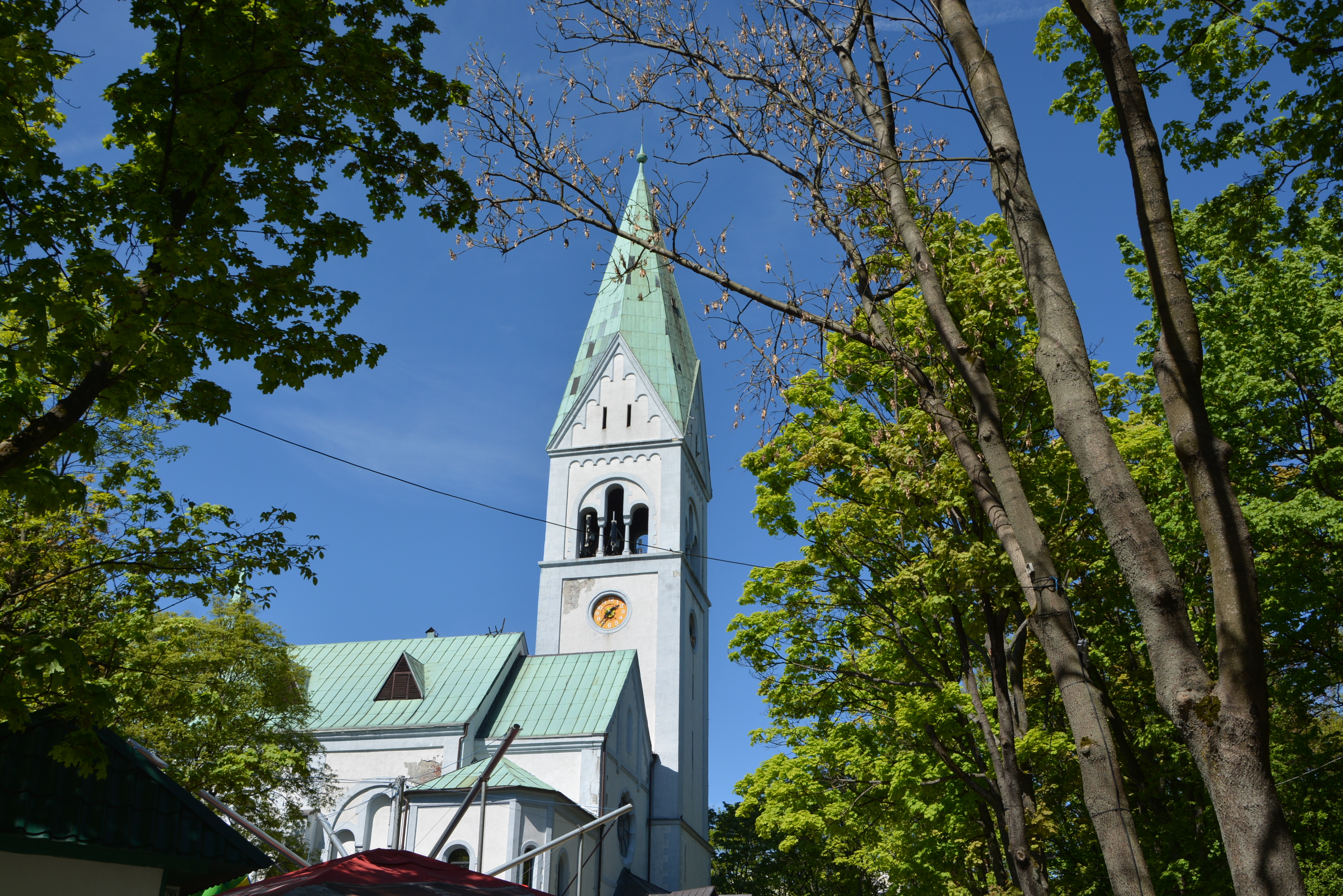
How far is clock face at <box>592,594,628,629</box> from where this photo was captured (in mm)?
40438

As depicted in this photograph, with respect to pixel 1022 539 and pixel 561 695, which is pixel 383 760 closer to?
pixel 561 695

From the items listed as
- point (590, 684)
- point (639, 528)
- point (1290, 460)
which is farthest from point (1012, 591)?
point (639, 528)

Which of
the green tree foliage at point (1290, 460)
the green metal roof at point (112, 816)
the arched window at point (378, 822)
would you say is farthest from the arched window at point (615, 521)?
the green metal roof at point (112, 816)

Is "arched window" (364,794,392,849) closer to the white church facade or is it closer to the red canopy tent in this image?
the white church facade

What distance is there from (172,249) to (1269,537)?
1597 centimetres

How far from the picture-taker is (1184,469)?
16.4ft

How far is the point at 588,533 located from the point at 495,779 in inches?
601

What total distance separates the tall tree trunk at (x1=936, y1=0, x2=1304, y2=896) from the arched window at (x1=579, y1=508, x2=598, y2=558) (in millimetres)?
37132

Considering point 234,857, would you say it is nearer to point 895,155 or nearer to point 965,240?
point 895,155

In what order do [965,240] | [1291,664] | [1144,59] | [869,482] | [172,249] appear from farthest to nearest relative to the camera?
[1291,664], [965,240], [869,482], [1144,59], [172,249]

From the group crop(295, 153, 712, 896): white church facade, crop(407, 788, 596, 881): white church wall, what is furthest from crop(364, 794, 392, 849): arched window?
crop(407, 788, 596, 881): white church wall

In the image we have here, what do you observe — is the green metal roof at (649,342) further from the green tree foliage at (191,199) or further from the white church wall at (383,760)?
the green tree foliage at (191,199)

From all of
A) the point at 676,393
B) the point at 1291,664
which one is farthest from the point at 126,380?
the point at 676,393

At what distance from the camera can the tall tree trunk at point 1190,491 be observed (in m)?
4.32
